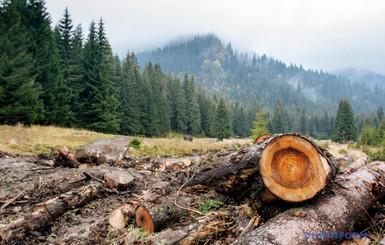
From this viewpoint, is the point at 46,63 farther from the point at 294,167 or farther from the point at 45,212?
the point at 294,167

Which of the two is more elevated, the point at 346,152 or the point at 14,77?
the point at 14,77

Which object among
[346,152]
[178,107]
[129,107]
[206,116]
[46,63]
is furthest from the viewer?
[206,116]

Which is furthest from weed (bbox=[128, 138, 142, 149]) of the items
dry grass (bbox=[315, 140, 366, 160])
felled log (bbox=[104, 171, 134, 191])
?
dry grass (bbox=[315, 140, 366, 160])

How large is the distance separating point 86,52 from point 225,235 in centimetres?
3041

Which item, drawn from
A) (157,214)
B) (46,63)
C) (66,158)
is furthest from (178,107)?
(157,214)

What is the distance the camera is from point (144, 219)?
146 inches

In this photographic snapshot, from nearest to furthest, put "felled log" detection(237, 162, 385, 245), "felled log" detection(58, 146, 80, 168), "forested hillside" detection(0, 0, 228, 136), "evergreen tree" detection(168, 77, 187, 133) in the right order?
"felled log" detection(237, 162, 385, 245), "felled log" detection(58, 146, 80, 168), "forested hillside" detection(0, 0, 228, 136), "evergreen tree" detection(168, 77, 187, 133)

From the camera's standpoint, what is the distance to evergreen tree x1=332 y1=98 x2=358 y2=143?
47.6m

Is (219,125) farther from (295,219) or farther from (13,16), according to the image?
(295,219)

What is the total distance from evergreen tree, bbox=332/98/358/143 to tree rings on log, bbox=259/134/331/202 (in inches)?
2236

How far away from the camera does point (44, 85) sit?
19859 millimetres

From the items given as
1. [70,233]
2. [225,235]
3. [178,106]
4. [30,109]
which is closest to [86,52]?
[30,109]

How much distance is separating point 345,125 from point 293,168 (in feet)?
187

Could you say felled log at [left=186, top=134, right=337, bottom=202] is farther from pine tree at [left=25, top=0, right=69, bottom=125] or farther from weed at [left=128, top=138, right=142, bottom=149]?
pine tree at [left=25, top=0, right=69, bottom=125]
